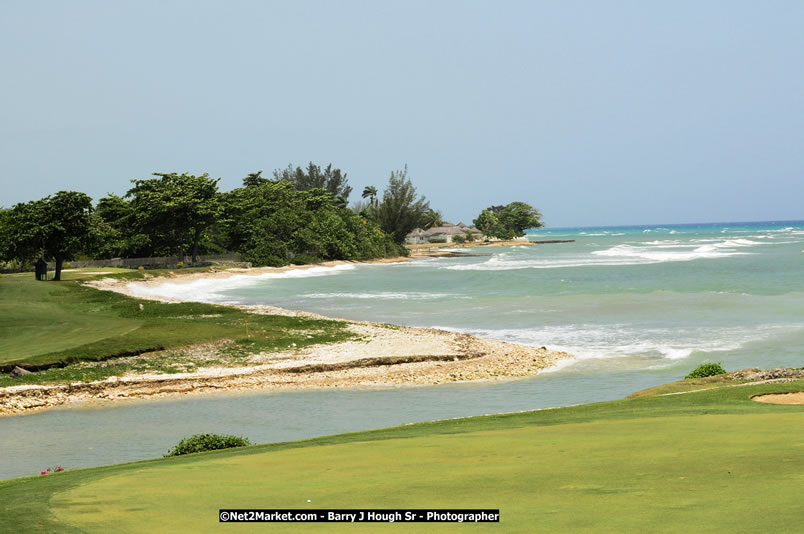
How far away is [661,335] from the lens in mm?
33250

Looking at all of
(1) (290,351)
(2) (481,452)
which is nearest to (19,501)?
(2) (481,452)

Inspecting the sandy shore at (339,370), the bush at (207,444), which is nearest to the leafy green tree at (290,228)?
the sandy shore at (339,370)

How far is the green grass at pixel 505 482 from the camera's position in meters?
5.52

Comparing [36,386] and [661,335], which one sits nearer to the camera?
[36,386]

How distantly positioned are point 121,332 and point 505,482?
24.3 meters

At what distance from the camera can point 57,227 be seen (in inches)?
2355

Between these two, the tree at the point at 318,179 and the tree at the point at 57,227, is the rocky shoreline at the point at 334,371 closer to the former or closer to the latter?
the tree at the point at 57,227

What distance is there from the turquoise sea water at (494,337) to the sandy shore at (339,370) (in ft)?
3.44

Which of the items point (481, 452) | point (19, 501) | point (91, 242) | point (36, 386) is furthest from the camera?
point (91, 242)

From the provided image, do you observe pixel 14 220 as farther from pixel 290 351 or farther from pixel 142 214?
pixel 290 351

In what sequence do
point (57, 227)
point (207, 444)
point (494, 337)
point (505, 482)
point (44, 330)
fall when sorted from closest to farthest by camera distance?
point (505, 482)
point (207, 444)
point (44, 330)
point (494, 337)
point (57, 227)

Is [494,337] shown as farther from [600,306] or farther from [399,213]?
[399,213]

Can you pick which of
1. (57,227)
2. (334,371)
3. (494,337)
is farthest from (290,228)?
(334,371)

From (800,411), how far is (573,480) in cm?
556
